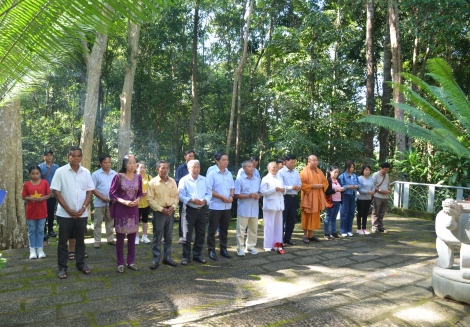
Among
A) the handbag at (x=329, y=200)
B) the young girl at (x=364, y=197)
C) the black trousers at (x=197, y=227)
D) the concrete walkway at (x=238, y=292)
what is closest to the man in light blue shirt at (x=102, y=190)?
the concrete walkway at (x=238, y=292)

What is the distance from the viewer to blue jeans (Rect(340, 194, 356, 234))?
7.16m

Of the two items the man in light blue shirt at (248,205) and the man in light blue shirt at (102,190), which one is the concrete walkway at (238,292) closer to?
the man in light blue shirt at (248,205)

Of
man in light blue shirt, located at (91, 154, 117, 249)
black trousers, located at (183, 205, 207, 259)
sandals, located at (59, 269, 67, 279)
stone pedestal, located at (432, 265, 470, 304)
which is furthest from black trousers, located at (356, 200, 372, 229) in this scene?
sandals, located at (59, 269, 67, 279)

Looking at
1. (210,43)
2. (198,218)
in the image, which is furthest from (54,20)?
(210,43)

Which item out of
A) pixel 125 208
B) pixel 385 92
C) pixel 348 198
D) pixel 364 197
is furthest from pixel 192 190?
pixel 385 92

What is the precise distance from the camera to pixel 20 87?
8.20 feet

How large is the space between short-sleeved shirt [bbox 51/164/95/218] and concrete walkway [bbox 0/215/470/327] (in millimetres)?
860

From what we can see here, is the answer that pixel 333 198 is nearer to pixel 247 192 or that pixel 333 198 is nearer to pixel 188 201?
pixel 247 192

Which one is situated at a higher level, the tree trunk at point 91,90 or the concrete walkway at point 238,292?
the tree trunk at point 91,90

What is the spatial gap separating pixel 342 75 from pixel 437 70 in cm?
521

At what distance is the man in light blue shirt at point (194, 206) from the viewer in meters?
5.13

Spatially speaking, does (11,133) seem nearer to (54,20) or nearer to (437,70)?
(54,20)

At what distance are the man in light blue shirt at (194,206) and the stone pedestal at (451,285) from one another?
115 inches

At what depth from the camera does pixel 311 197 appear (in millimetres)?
6551
